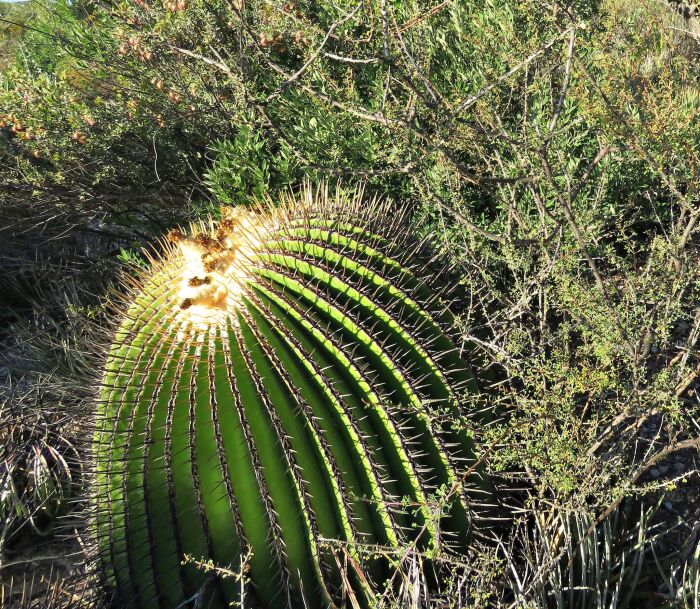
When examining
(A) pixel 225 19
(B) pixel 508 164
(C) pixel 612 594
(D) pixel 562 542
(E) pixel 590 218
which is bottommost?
(C) pixel 612 594

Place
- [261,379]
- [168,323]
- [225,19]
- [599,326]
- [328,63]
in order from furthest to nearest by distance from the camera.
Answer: [225,19], [328,63], [599,326], [168,323], [261,379]

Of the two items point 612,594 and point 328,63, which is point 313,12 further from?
point 612,594

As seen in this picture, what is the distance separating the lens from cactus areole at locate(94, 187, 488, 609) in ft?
6.84

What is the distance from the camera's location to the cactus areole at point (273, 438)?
82.1 inches

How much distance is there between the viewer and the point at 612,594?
87.4 inches

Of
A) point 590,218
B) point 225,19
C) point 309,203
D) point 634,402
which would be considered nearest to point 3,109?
point 225,19

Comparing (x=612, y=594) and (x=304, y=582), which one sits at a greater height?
(x=304, y=582)

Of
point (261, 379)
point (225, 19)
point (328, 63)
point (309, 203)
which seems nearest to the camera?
→ point (261, 379)

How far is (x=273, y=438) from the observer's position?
2.10 m

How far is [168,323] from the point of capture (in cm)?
229

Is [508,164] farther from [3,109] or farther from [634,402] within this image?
[3,109]

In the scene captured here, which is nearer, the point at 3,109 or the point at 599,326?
the point at 599,326

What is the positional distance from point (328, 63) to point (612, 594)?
3328 mm

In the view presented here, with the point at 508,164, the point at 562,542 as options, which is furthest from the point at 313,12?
the point at 562,542
